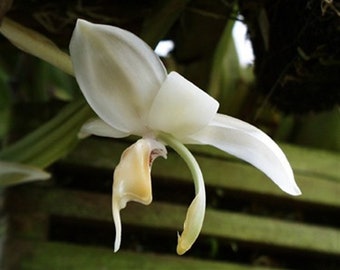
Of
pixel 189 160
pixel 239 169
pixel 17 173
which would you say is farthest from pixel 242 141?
pixel 239 169

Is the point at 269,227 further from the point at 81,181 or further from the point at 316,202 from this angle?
the point at 81,181

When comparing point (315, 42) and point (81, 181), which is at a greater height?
point (315, 42)

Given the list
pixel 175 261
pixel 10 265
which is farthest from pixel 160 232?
pixel 10 265

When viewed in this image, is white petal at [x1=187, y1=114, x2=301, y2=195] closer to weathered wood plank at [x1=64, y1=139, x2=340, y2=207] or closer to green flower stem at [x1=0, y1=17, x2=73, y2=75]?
green flower stem at [x1=0, y1=17, x2=73, y2=75]

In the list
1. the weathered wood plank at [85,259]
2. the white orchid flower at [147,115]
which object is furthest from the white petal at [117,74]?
the weathered wood plank at [85,259]

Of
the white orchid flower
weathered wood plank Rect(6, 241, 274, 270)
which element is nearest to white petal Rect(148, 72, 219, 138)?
the white orchid flower

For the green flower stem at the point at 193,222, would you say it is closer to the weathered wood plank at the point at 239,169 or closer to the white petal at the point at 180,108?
the white petal at the point at 180,108

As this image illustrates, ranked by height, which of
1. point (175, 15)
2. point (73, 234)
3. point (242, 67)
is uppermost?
point (175, 15)
